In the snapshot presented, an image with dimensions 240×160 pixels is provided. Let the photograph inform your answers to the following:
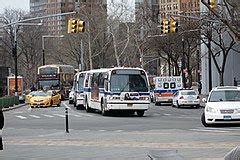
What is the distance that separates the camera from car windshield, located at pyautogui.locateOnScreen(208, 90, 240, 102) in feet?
93.0

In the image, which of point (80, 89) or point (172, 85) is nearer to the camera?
point (80, 89)

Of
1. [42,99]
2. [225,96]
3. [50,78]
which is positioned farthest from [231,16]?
[50,78]

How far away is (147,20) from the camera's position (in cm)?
8838

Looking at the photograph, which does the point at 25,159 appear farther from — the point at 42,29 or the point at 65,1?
the point at 42,29

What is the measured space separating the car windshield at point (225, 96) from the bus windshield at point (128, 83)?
10372 millimetres

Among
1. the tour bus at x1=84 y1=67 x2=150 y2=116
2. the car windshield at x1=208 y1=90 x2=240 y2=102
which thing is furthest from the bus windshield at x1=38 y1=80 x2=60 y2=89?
the car windshield at x1=208 y1=90 x2=240 y2=102

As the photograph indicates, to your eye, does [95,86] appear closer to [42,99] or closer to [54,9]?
[42,99]

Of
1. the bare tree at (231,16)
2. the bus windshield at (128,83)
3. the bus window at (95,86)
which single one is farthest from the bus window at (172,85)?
the bus windshield at (128,83)

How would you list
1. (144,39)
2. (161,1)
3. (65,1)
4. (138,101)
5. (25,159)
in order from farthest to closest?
(161,1)
(65,1)
(144,39)
(138,101)
(25,159)

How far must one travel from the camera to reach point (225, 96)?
28.5m

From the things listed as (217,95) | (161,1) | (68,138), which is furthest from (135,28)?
(68,138)

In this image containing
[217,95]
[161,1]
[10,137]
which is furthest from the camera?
[161,1]

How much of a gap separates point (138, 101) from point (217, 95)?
1038 centimetres

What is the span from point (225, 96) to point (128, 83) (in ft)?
36.5
